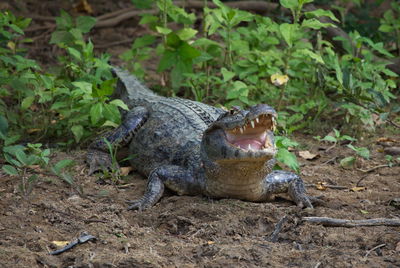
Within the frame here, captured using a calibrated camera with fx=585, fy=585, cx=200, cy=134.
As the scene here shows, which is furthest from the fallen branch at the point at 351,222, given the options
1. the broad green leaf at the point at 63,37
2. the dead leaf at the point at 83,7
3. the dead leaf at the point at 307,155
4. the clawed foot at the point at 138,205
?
the dead leaf at the point at 83,7

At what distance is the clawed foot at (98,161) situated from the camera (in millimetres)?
5363

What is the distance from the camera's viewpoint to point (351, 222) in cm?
404

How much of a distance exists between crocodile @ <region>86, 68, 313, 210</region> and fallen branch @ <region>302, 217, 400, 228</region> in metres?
0.52

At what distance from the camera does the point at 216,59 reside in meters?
7.43

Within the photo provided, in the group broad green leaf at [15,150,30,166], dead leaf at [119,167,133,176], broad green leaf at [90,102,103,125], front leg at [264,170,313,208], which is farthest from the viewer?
dead leaf at [119,167,133,176]

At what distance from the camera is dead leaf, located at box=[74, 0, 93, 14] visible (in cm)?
980

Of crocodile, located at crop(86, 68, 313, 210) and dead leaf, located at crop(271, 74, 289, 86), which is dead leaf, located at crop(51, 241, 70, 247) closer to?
crocodile, located at crop(86, 68, 313, 210)

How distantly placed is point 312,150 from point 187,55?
70.1 inches

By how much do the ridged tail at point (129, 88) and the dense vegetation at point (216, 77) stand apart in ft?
0.67

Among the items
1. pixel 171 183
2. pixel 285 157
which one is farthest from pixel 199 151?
pixel 285 157

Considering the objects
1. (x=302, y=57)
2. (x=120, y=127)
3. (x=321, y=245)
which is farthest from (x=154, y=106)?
(x=321, y=245)

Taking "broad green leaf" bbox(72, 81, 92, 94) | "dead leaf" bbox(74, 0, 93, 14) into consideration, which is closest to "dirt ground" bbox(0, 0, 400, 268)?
"broad green leaf" bbox(72, 81, 92, 94)

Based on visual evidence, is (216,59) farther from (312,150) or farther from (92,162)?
(92,162)

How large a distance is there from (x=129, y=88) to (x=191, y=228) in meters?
2.92
